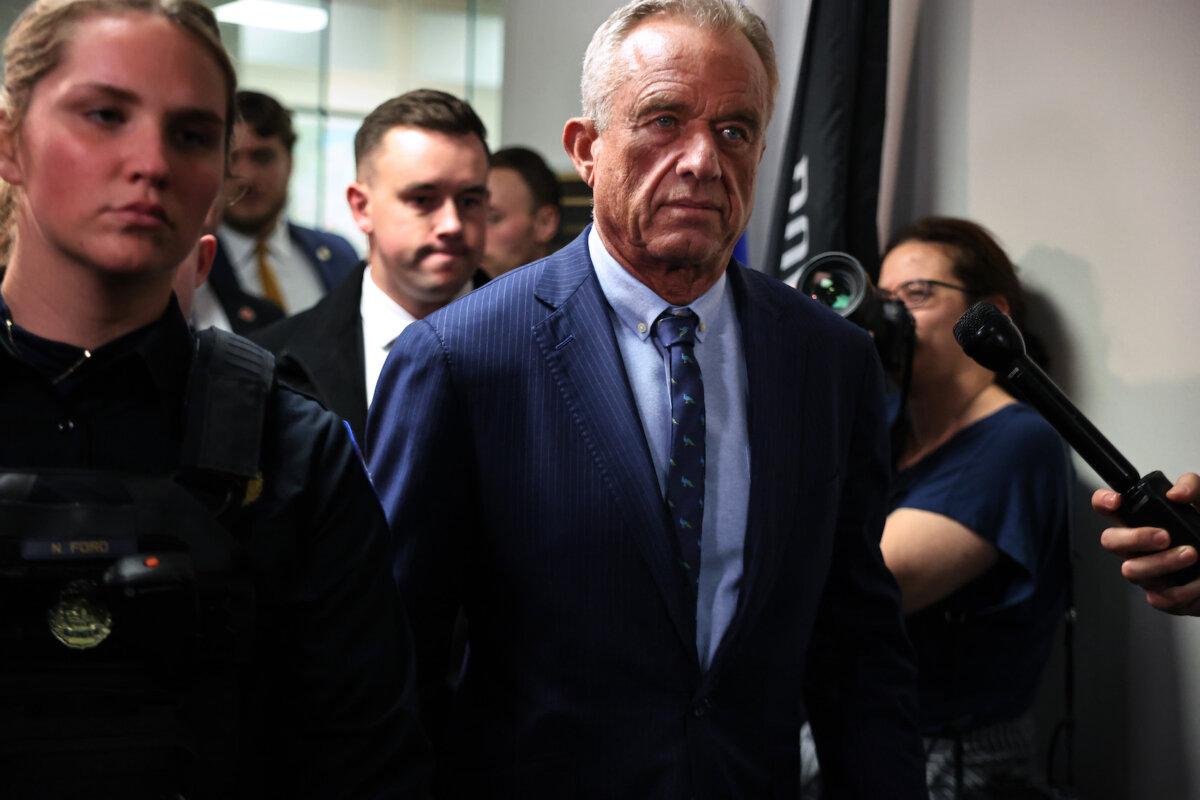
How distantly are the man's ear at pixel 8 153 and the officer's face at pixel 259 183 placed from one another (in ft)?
9.38

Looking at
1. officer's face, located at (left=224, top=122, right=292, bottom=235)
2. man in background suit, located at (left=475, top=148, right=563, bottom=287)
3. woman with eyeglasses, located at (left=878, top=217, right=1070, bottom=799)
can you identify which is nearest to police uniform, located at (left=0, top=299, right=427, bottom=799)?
woman with eyeglasses, located at (left=878, top=217, right=1070, bottom=799)

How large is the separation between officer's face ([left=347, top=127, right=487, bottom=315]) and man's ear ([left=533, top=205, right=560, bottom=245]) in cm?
143

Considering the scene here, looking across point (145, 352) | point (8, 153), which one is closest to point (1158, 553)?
point (145, 352)

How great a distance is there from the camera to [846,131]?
3.40 metres

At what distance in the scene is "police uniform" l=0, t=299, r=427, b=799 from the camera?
49.4 inches

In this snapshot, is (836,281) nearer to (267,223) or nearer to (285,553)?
(285,553)

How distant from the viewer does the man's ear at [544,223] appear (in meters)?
4.51

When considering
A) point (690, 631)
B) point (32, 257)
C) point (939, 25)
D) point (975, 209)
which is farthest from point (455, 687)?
point (939, 25)

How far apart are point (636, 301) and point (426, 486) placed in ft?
1.17

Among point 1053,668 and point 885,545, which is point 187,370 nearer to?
point 885,545

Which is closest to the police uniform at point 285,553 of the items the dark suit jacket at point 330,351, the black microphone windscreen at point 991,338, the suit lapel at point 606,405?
the suit lapel at point 606,405

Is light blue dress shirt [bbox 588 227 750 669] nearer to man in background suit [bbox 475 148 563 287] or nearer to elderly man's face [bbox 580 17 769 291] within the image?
elderly man's face [bbox 580 17 769 291]

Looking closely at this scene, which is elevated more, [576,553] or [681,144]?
[681,144]

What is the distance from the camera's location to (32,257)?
4.17ft
